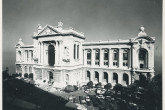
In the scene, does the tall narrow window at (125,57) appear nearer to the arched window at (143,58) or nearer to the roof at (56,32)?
the arched window at (143,58)

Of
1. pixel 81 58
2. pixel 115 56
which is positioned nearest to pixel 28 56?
pixel 81 58

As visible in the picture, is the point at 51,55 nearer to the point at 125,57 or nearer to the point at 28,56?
the point at 28,56

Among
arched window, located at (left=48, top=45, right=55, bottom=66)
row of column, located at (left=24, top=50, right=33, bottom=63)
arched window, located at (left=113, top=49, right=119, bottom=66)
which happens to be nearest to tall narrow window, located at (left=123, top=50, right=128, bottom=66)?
arched window, located at (left=113, top=49, right=119, bottom=66)

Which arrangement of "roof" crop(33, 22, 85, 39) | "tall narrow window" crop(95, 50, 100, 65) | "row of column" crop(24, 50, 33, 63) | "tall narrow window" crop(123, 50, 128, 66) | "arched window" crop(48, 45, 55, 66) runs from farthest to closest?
1. "tall narrow window" crop(95, 50, 100, 65)
2. "arched window" crop(48, 45, 55, 66)
3. "tall narrow window" crop(123, 50, 128, 66)
4. "roof" crop(33, 22, 85, 39)
5. "row of column" crop(24, 50, 33, 63)

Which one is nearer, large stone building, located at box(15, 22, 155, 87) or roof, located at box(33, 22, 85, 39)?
roof, located at box(33, 22, 85, 39)

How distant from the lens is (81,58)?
91.3 feet

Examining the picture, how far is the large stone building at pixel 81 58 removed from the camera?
23.2 metres

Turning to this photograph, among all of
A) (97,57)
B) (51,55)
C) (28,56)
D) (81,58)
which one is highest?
(51,55)

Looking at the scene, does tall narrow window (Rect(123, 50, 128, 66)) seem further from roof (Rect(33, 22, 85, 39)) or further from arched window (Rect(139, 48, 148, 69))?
roof (Rect(33, 22, 85, 39))

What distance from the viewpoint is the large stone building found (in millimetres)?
23219

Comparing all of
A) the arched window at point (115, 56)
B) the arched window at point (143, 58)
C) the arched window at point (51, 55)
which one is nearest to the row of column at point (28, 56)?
the arched window at point (51, 55)

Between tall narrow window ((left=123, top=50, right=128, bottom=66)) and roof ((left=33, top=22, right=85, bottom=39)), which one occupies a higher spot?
roof ((left=33, top=22, right=85, bottom=39))

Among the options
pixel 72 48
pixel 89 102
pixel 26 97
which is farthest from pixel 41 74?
pixel 89 102

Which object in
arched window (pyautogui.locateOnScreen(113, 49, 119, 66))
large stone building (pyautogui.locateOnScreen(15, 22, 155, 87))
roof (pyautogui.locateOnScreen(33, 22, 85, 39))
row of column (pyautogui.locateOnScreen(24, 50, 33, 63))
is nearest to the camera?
row of column (pyautogui.locateOnScreen(24, 50, 33, 63))
